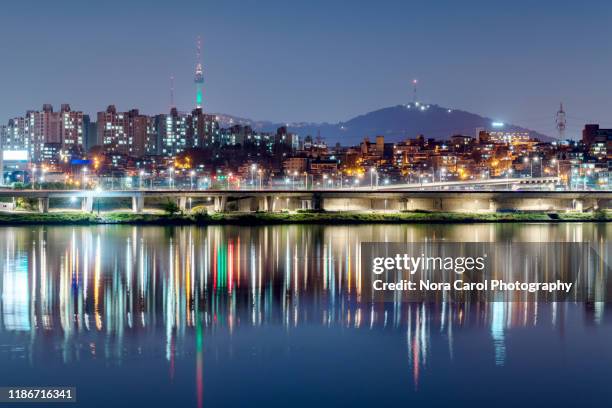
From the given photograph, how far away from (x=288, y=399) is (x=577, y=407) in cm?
449

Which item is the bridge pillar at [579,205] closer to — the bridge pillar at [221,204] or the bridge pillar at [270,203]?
the bridge pillar at [270,203]

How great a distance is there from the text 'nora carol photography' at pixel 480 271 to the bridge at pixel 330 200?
65.3 feet

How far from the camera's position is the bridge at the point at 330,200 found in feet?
191

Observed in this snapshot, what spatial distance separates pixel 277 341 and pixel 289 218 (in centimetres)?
3702

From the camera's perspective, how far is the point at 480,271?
2973 cm

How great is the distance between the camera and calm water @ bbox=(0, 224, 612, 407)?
1582cm

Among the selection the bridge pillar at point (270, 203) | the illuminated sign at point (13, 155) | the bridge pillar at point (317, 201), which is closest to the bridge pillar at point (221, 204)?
the bridge pillar at point (270, 203)

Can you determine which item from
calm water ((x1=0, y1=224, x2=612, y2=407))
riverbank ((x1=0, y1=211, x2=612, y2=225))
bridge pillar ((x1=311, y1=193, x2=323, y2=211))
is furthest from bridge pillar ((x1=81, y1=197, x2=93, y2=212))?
calm water ((x1=0, y1=224, x2=612, y2=407))

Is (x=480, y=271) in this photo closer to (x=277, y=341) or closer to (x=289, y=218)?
(x=277, y=341)

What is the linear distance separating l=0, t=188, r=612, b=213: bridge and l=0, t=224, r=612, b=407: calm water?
26978mm

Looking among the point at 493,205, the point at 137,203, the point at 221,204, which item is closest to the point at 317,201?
the point at 221,204

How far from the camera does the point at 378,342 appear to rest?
1925cm

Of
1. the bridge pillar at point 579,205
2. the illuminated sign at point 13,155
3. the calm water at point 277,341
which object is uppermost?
the illuminated sign at point 13,155

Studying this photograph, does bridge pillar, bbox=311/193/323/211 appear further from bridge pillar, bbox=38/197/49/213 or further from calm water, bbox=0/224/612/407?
calm water, bbox=0/224/612/407
